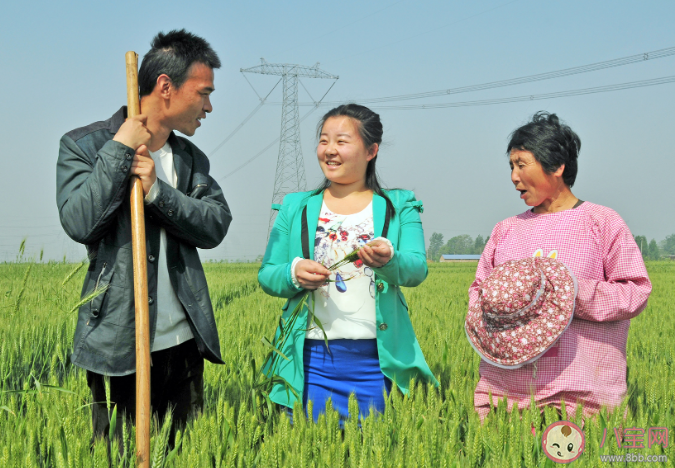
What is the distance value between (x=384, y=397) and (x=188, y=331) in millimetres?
769

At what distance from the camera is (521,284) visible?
195 cm

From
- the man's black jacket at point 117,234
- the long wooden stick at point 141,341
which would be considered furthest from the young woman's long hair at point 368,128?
the long wooden stick at point 141,341

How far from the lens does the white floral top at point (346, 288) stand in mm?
2156

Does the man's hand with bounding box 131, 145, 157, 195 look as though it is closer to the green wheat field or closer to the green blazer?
the green wheat field

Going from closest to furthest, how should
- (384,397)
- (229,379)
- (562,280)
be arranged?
1. (562,280)
2. (384,397)
3. (229,379)

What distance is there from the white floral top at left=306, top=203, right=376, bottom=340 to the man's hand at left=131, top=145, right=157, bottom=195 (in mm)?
735

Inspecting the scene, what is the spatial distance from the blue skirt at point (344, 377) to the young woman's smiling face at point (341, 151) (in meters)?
0.66

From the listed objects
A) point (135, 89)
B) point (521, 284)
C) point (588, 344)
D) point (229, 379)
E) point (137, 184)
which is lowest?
point (229, 379)

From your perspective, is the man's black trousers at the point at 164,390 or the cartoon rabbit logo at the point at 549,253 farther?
the cartoon rabbit logo at the point at 549,253

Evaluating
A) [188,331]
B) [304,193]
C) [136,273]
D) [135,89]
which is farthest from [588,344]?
[135,89]

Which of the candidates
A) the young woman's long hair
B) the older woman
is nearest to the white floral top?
the young woman's long hair

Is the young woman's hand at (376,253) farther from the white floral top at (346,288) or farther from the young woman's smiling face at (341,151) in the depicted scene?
the young woman's smiling face at (341,151)

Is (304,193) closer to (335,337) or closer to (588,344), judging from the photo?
(335,337)

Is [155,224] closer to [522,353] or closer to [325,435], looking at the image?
[325,435]
